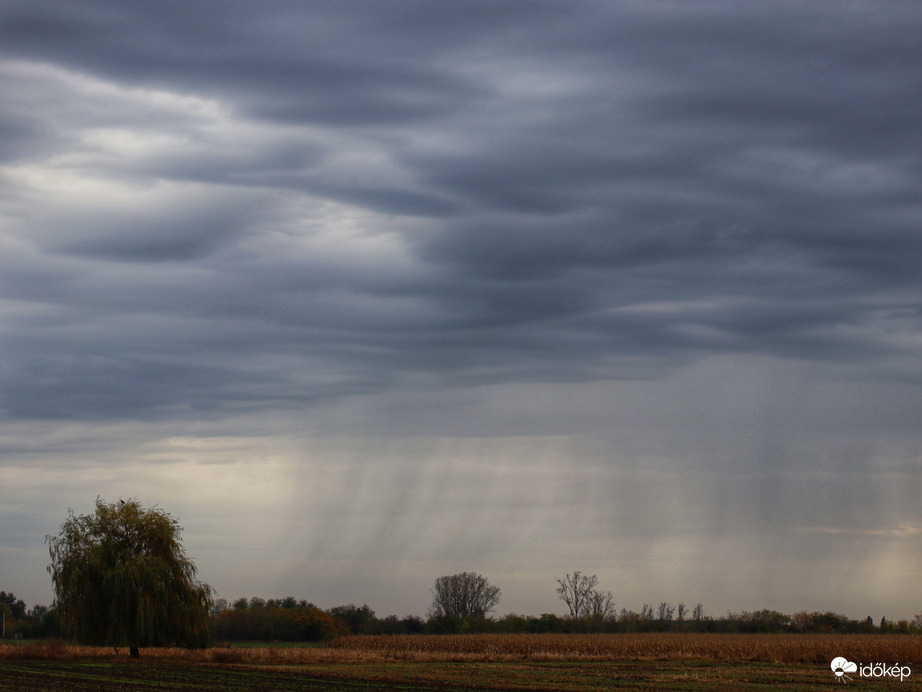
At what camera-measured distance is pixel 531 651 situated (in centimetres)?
8094

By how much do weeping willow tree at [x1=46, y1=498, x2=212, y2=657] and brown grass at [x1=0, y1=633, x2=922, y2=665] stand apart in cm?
210

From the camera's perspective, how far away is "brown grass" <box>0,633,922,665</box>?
202 feet

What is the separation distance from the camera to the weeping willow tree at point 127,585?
193 feet

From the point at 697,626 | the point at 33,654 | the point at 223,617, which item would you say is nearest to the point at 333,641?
the point at 223,617

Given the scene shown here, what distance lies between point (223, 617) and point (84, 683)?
8848 cm

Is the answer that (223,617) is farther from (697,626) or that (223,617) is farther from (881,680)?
(881,680)
